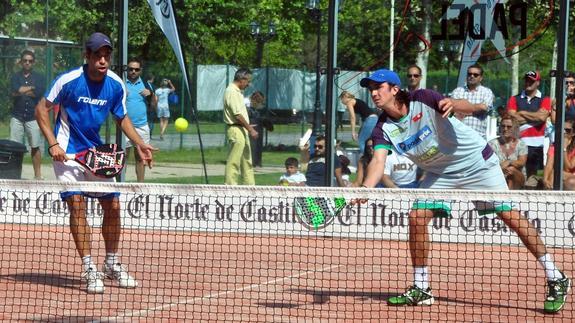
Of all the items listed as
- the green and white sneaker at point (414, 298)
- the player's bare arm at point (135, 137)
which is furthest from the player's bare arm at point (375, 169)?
the player's bare arm at point (135, 137)

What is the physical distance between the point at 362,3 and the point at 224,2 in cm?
215

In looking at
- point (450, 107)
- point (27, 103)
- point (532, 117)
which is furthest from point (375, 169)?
point (27, 103)

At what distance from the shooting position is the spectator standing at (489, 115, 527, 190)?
11562 millimetres

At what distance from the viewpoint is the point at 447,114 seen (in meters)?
7.29

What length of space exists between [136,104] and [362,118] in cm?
270

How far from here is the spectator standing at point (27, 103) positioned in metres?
12.9

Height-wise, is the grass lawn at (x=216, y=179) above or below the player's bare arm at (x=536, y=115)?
below

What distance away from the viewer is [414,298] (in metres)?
7.49

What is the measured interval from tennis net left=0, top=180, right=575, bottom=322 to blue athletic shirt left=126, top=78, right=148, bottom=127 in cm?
146

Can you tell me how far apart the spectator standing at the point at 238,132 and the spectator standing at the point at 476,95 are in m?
2.55

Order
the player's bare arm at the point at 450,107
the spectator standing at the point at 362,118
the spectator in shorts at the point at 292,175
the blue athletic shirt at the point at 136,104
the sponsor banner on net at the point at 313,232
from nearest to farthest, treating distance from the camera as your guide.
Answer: the player's bare arm at the point at 450,107, the sponsor banner on net at the point at 313,232, the spectator standing at the point at 362,118, the spectator in shorts at the point at 292,175, the blue athletic shirt at the point at 136,104

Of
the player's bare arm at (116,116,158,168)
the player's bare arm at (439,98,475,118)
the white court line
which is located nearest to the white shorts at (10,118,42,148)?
the player's bare arm at (116,116,158,168)

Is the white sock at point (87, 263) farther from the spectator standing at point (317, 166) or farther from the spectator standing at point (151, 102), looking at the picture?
the spectator standing at point (151, 102)

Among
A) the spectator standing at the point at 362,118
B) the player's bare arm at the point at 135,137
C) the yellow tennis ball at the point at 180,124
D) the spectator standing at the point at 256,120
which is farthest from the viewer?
the yellow tennis ball at the point at 180,124
